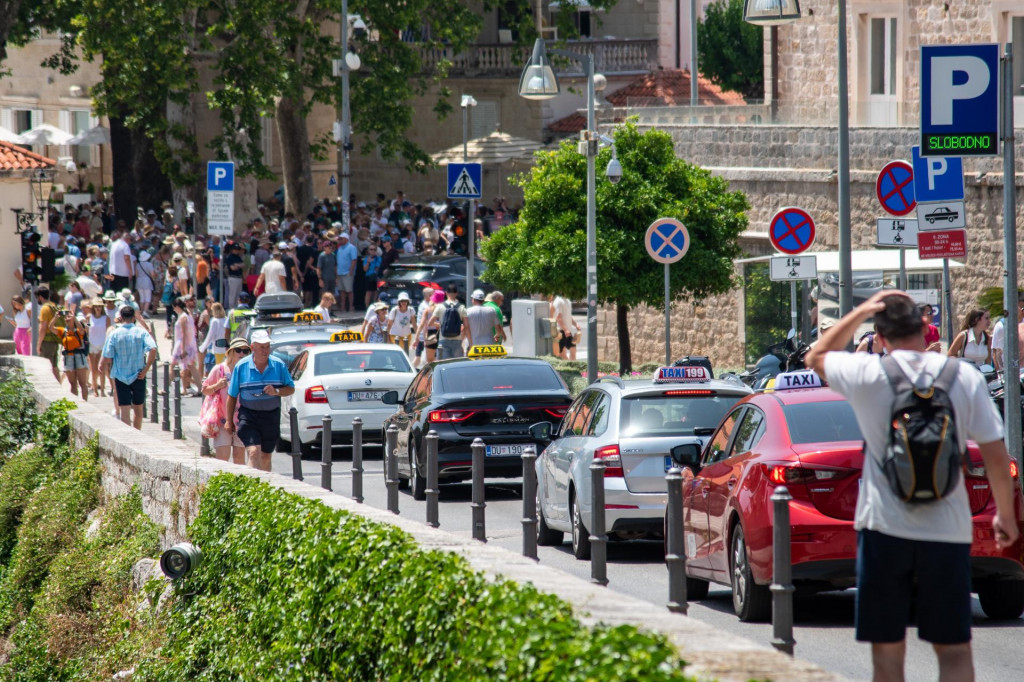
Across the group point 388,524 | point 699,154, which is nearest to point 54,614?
point 388,524

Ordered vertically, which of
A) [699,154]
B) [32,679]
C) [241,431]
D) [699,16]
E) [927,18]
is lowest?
[32,679]

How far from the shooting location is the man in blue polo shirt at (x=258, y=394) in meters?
14.8

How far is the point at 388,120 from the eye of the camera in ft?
144

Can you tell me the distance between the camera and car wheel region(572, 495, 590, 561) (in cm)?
1221

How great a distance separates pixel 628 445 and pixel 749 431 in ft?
7.49

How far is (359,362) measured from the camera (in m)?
21.1

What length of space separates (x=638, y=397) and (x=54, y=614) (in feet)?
17.4

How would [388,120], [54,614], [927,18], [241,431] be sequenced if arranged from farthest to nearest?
[388,120], [927,18], [241,431], [54,614]

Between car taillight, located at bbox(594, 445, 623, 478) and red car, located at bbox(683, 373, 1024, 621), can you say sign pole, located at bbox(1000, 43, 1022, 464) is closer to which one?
red car, located at bbox(683, 373, 1024, 621)

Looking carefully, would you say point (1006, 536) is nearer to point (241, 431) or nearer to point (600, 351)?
point (241, 431)

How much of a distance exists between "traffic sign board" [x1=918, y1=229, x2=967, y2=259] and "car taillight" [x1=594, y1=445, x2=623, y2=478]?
4.35 meters

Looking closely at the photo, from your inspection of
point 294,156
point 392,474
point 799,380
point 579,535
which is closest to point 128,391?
point 392,474

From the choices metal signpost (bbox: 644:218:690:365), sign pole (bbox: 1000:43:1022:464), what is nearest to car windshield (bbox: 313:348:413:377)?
metal signpost (bbox: 644:218:690:365)

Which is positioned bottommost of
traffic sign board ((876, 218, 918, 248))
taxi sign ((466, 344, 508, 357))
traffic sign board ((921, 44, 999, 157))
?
taxi sign ((466, 344, 508, 357))
